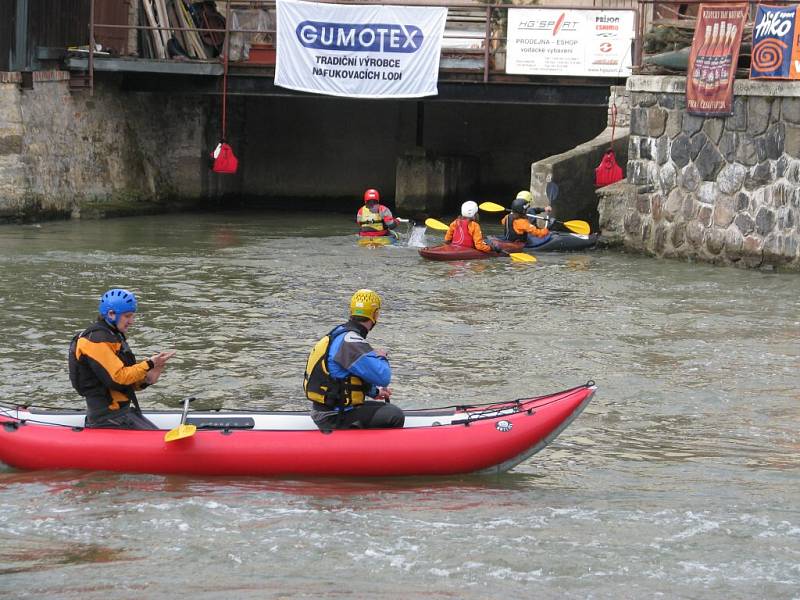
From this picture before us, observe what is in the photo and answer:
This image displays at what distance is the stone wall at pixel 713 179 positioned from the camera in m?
16.5

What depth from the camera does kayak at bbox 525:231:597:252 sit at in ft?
62.7

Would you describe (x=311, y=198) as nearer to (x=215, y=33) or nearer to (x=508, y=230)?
(x=215, y=33)

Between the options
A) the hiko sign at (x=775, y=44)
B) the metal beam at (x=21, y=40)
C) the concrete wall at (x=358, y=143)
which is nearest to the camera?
the hiko sign at (x=775, y=44)

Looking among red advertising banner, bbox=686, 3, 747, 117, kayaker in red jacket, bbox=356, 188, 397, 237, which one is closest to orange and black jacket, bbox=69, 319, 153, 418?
red advertising banner, bbox=686, 3, 747, 117

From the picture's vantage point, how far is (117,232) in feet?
68.3

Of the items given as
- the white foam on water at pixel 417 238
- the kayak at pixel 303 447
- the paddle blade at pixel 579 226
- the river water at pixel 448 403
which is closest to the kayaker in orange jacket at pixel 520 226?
the paddle blade at pixel 579 226

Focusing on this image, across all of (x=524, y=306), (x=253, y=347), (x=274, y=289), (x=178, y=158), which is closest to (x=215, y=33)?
(x=178, y=158)

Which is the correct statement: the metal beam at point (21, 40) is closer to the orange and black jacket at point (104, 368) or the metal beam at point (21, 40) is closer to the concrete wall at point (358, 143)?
the concrete wall at point (358, 143)

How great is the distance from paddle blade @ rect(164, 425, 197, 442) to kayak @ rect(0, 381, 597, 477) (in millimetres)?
61

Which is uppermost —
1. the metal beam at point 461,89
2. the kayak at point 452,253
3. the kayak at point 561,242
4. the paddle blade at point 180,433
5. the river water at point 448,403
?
the metal beam at point 461,89

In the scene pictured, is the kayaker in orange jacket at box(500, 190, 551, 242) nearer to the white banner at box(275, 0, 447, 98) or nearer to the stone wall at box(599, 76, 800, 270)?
the stone wall at box(599, 76, 800, 270)

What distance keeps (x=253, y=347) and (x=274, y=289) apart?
3.44 metres

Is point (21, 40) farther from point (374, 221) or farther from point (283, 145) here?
point (283, 145)

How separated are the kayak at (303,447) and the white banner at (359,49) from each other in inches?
552
